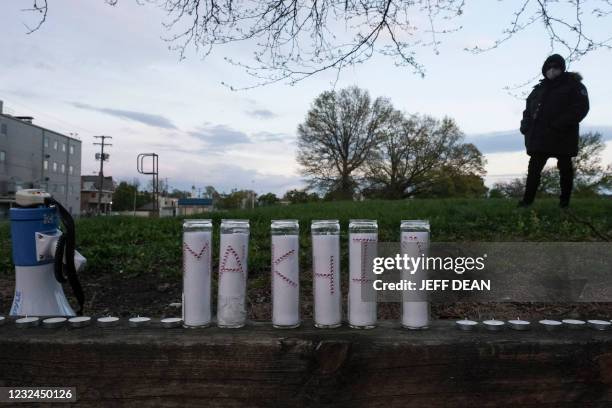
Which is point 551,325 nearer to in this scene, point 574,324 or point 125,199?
point 574,324

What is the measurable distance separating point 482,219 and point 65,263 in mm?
5151

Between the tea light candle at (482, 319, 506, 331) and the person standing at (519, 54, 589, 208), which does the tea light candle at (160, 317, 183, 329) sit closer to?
the tea light candle at (482, 319, 506, 331)

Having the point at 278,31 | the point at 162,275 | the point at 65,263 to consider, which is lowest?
the point at 162,275

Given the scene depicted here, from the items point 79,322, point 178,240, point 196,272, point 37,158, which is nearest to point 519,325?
point 196,272

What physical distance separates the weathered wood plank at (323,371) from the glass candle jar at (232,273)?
12 cm

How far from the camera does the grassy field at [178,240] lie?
3.74m

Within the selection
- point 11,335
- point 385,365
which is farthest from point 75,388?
point 385,365

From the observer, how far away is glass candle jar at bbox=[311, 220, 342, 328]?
4.36 feet

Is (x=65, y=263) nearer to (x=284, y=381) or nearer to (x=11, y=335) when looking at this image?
(x=11, y=335)

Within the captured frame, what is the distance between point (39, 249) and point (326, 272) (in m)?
1.26

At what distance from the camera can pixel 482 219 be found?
6.00 m

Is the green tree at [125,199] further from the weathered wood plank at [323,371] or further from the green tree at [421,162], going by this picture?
the weathered wood plank at [323,371]

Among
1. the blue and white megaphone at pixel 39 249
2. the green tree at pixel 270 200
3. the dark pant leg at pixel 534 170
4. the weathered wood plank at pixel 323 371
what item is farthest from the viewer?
the green tree at pixel 270 200

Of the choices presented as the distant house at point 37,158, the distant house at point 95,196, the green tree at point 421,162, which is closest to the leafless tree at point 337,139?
the green tree at point 421,162
